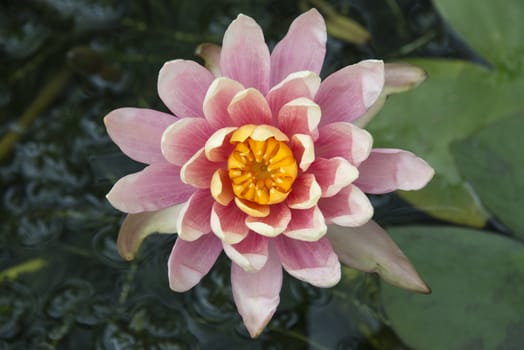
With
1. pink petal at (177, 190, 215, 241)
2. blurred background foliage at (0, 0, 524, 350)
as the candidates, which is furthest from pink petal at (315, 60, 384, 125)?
blurred background foliage at (0, 0, 524, 350)

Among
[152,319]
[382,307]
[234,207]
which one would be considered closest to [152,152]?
[234,207]

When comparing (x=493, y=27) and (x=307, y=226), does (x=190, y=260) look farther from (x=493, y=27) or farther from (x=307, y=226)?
(x=493, y=27)

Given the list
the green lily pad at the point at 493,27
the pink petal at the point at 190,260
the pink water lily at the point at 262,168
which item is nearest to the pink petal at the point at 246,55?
the pink water lily at the point at 262,168

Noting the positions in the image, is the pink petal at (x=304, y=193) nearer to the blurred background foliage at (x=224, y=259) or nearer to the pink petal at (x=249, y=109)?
the pink petal at (x=249, y=109)

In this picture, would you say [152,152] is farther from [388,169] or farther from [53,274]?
[53,274]

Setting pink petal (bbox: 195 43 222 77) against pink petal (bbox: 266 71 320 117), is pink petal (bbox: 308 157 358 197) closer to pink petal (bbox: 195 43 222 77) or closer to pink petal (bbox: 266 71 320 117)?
pink petal (bbox: 266 71 320 117)
